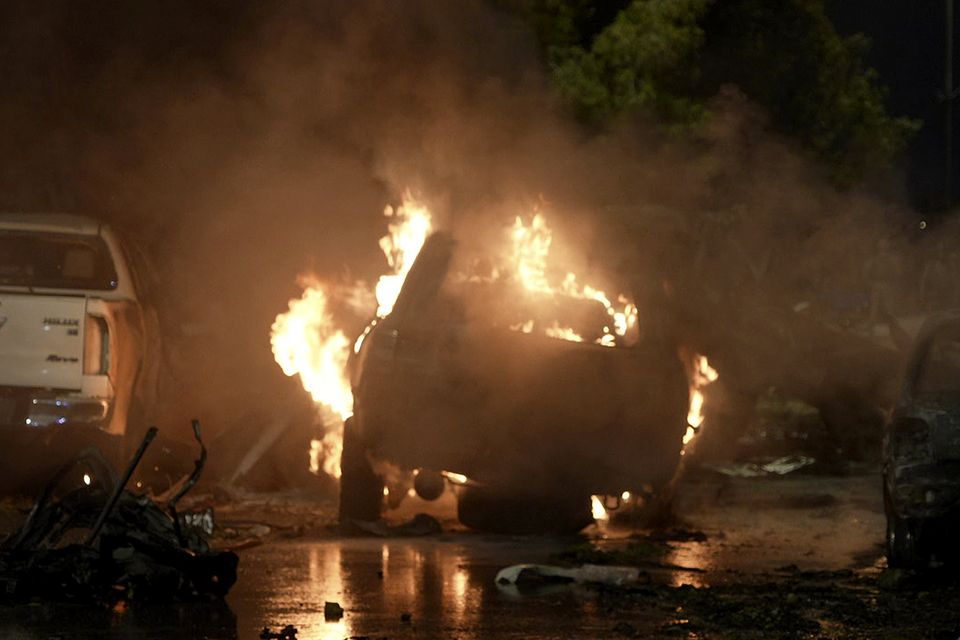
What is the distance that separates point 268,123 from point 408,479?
755cm

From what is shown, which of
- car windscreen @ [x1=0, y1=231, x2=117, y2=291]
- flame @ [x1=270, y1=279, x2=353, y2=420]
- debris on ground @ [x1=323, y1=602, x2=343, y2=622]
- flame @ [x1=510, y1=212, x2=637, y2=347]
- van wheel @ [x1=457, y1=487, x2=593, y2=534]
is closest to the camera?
debris on ground @ [x1=323, y1=602, x2=343, y2=622]

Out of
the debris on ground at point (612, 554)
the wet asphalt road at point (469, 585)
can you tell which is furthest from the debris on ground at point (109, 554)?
the debris on ground at point (612, 554)

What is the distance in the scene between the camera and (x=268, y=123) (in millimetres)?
17922

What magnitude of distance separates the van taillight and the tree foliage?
795 centimetres

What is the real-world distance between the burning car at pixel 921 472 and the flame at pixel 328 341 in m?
4.77

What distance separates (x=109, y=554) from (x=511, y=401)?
3.38 meters

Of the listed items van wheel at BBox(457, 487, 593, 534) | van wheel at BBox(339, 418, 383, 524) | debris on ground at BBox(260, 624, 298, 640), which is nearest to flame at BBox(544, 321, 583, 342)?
van wheel at BBox(457, 487, 593, 534)

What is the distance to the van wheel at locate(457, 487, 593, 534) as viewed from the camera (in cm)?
1081

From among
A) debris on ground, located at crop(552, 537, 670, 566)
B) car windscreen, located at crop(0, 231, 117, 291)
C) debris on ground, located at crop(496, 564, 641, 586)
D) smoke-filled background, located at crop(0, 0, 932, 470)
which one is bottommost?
debris on ground, located at crop(496, 564, 641, 586)

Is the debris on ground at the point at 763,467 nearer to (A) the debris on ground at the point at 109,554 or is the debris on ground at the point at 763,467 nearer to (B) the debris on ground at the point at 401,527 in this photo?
(B) the debris on ground at the point at 401,527

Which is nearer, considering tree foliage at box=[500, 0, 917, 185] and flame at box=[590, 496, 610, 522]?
flame at box=[590, 496, 610, 522]

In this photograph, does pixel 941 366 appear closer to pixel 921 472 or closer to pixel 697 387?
pixel 697 387

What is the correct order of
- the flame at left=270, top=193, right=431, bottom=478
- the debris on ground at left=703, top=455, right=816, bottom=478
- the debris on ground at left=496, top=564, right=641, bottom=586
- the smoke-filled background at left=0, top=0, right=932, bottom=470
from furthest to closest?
the smoke-filled background at left=0, top=0, right=932, bottom=470 → the debris on ground at left=703, top=455, right=816, bottom=478 → the flame at left=270, top=193, right=431, bottom=478 → the debris on ground at left=496, top=564, right=641, bottom=586

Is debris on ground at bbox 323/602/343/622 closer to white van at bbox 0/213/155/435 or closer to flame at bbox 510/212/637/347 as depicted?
flame at bbox 510/212/637/347
